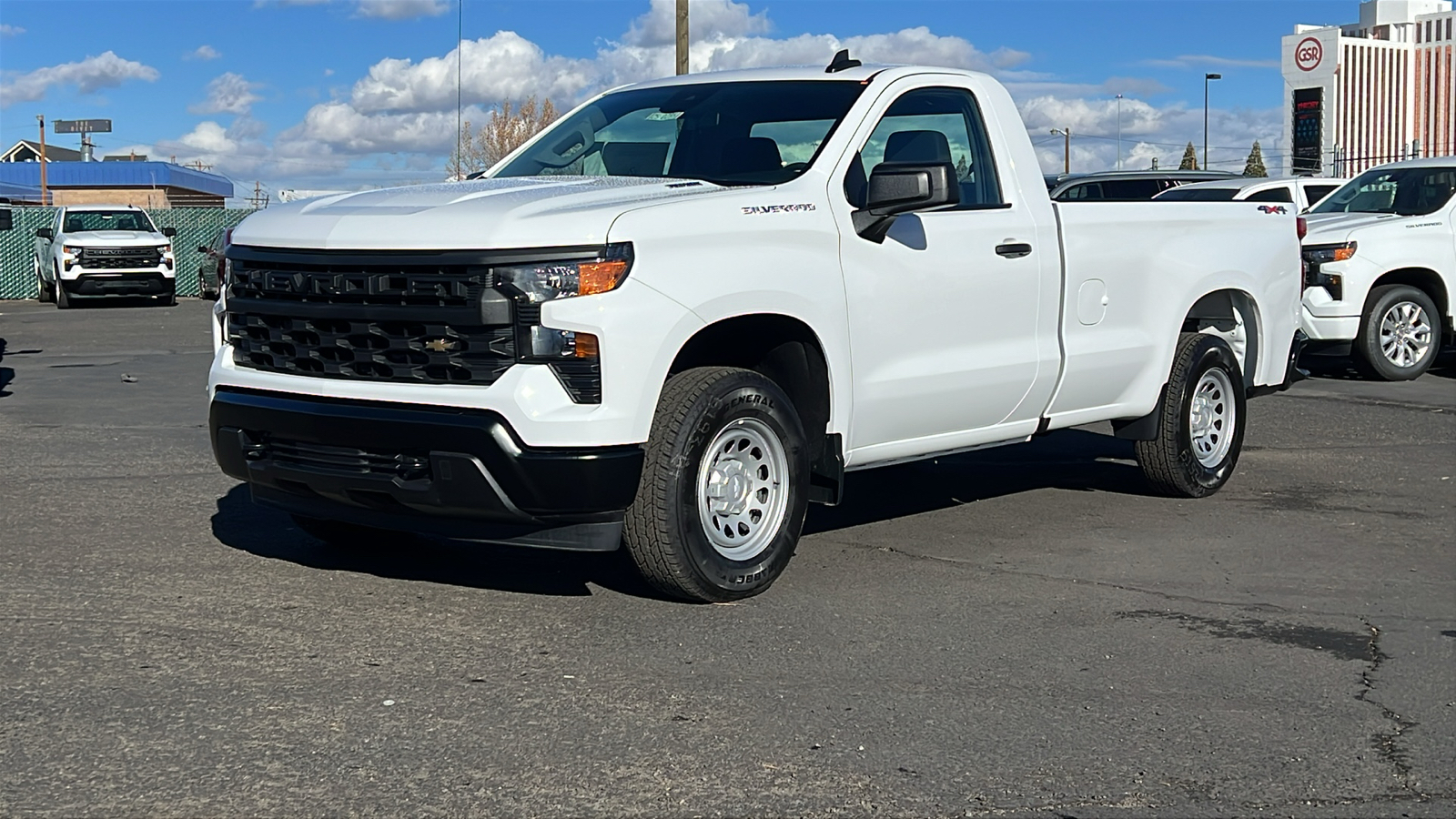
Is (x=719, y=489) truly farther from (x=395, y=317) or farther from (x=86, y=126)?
(x=86, y=126)

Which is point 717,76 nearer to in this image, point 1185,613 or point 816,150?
point 816,150

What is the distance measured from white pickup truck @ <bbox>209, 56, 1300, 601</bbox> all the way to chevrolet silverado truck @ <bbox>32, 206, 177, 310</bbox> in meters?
23.9

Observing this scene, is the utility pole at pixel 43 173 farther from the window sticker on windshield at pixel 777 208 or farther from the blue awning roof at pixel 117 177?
the window sticker on windshield at pixel 777 208

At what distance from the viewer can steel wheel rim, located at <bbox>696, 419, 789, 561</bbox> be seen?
6.08m

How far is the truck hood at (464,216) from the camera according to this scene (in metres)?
5.58

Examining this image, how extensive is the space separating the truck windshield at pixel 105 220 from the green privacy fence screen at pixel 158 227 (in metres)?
3.47

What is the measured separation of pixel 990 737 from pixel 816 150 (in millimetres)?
2841

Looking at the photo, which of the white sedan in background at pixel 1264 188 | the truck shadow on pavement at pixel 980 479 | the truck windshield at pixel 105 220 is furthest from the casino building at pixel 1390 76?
the truck shadow on pavement at pixel 980 479

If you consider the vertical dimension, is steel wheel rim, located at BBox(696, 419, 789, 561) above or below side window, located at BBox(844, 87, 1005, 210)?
below

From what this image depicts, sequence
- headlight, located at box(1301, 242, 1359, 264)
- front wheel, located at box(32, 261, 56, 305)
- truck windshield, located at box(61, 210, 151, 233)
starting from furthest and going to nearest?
front wheel, located at box(32, 261, 56, 305) < truck windshield, located at box(61, 210, 151, 233) < headlight, located at box(1301, 242, 1359, 264)

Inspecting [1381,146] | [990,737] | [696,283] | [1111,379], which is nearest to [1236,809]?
[990,737]

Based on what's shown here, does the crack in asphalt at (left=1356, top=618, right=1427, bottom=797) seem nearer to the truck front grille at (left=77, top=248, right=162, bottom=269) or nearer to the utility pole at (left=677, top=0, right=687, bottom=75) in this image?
the utility pole at (left=677, top=0, right=687, bottom=75)

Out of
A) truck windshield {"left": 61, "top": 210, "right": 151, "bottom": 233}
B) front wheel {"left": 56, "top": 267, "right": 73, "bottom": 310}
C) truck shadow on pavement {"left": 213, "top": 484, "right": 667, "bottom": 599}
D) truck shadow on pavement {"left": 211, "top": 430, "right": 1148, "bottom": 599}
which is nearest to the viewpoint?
truck shadow on pavement {"left": 213, "top": 484, "right": 667, "bottom": 599}

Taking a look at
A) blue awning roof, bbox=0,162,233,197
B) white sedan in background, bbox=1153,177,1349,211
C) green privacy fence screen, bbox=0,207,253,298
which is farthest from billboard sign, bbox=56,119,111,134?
white sedan in background, bbox=1153,177,1349,211
